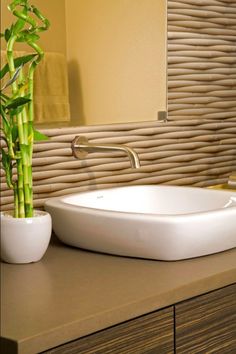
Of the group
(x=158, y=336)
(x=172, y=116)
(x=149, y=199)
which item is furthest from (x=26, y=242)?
(x=172, y=116)

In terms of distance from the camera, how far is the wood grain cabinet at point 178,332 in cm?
132

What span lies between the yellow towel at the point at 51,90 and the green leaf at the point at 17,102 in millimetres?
264

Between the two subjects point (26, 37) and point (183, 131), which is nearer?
point (26, 37)

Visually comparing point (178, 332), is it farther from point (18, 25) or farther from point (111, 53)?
point (111, 53)

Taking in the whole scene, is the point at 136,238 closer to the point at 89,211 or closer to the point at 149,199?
the point at 89,211

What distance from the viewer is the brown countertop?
1.23 m

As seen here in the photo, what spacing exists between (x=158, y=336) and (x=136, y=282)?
4.6 inches

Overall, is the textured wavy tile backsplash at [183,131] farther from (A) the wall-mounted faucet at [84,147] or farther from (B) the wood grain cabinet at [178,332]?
(B) the wood grain cabinet at [178,332]

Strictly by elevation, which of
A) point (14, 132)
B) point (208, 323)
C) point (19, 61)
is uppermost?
point (19, 61)

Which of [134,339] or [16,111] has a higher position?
[16,111]

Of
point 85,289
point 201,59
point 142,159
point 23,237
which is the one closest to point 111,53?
point 142,159

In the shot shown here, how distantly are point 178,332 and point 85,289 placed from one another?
0.68 feet

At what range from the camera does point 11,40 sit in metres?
1.62

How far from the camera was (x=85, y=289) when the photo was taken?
1.43m
